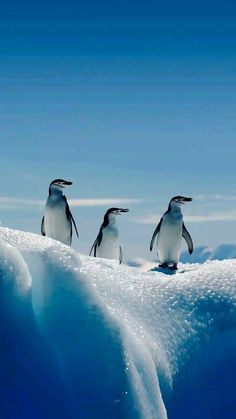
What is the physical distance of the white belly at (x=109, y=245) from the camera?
13616 mm

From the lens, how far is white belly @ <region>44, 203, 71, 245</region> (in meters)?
13.9

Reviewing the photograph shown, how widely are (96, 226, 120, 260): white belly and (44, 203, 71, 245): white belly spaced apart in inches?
27.5

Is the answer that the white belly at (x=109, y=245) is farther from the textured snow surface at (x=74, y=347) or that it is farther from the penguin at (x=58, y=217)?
the textured snow surface at (x=74, y=347)

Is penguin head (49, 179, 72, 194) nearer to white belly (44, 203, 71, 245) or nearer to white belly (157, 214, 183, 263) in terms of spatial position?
white belly (44, 203, 71, 245)

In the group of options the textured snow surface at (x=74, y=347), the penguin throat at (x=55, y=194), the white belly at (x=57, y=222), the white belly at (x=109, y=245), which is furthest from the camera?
the penguin throat at (x=55, y=194)

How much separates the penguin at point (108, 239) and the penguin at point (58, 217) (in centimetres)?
56

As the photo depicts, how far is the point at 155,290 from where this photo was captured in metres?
4.52

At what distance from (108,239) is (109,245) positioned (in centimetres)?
14

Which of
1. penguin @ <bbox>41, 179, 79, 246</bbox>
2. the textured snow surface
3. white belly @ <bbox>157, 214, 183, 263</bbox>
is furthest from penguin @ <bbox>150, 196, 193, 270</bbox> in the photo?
the textured snow surface

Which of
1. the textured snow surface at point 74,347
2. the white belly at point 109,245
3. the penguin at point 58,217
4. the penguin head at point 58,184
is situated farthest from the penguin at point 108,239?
the textured snow surface at point 74,347

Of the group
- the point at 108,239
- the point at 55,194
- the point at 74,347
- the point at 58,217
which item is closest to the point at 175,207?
the point at 108,239

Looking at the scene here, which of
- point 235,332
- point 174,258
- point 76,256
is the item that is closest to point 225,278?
point 235,332

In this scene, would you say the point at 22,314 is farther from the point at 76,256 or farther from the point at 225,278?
the point at 225,278

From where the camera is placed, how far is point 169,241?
13.3 metres
